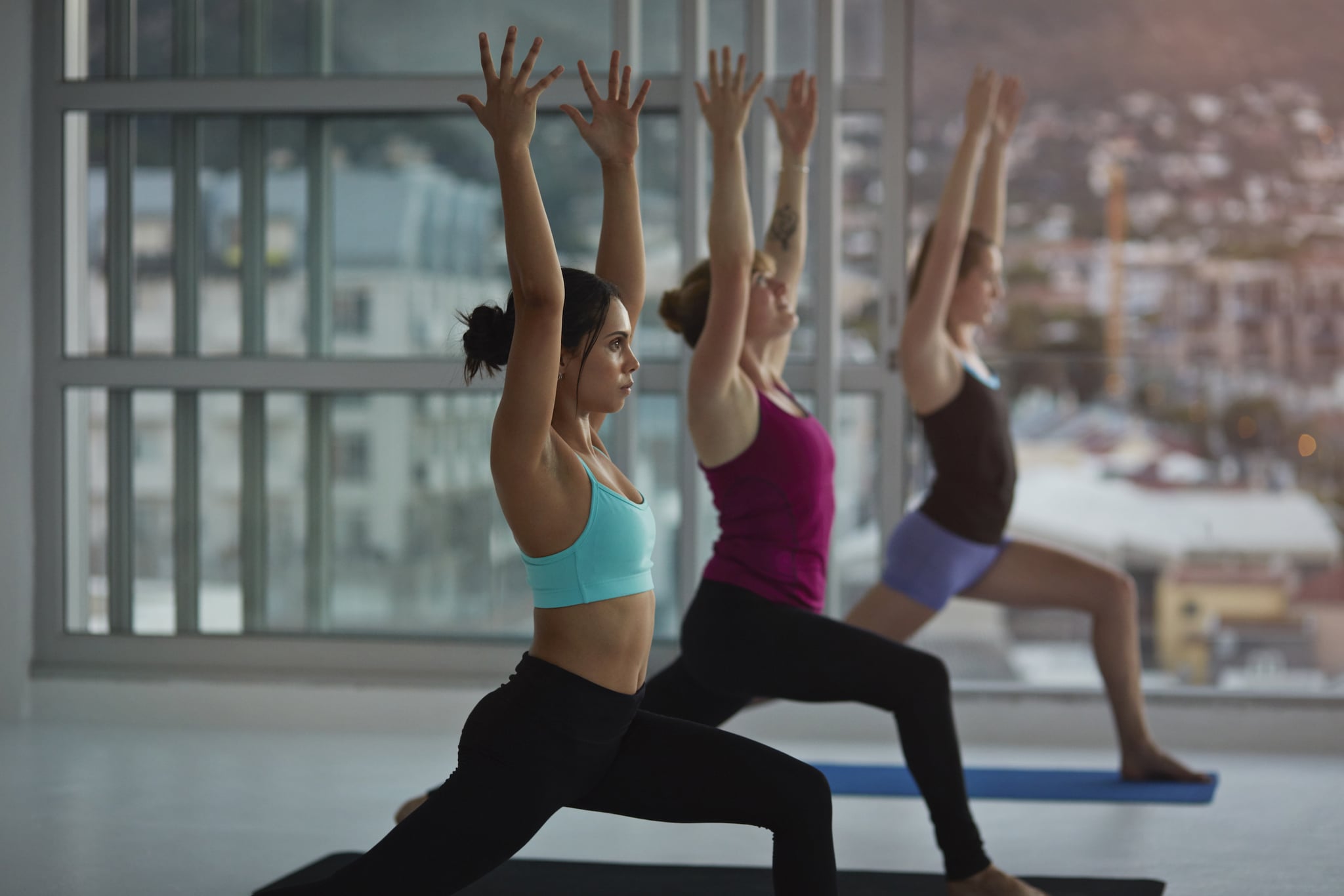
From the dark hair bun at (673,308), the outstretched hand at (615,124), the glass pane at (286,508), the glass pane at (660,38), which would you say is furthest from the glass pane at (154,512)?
the outstretched hand at (615,124)

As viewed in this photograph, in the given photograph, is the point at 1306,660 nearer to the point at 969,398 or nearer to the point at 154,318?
the point at 969,398

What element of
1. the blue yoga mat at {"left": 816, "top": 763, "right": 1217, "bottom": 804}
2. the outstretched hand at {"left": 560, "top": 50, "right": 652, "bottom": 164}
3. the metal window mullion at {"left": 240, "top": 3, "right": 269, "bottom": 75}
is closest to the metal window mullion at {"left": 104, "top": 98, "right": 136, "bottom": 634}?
the metal window mullion at {"left": 240, "top": 3, "right": 269, "bottom": 75}

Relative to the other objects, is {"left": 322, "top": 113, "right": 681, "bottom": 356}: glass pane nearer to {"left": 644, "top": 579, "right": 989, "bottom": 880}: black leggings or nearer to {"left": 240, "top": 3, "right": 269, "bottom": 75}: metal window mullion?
{"left": 240, "top": 3, "right": 269, "bottom": 75}: metal window mullion

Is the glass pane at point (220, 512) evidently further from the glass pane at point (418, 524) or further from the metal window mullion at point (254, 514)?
the glass pane at point (418, 524)

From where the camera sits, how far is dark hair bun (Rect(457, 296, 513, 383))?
1877 mm

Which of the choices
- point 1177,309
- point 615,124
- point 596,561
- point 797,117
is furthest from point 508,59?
point 1177,309

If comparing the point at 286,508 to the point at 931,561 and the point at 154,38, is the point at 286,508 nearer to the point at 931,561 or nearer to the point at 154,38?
the point at 154,38

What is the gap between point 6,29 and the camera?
4582 mm

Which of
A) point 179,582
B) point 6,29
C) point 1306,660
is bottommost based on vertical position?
point 1306,660

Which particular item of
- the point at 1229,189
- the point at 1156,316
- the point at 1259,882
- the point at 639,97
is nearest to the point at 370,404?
the point at 639,97

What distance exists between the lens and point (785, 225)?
3.09 m

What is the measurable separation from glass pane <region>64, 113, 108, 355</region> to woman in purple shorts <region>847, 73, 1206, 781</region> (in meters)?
2.96

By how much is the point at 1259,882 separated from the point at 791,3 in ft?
9.80

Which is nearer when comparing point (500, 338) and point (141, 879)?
point (500, 338)
